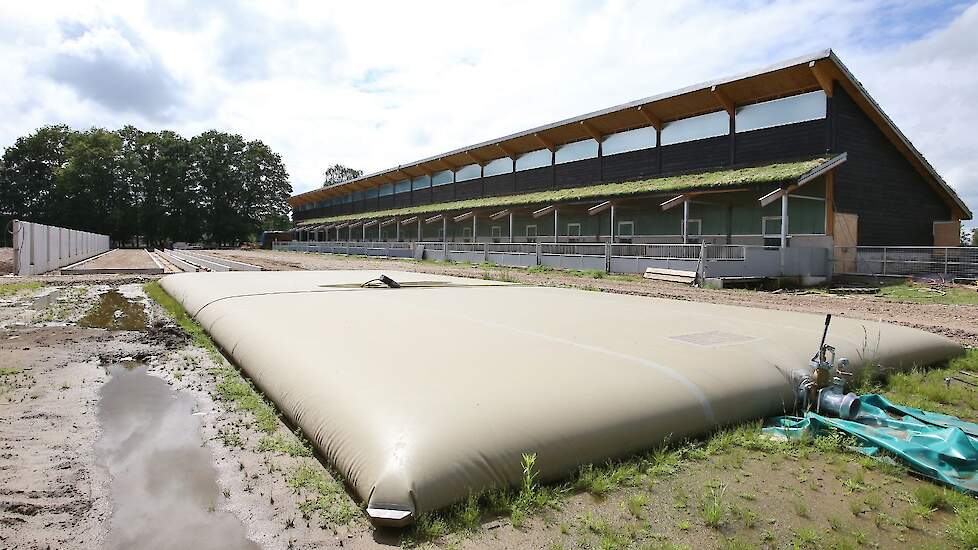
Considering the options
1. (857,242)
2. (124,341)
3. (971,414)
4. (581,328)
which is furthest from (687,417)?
(857,242)

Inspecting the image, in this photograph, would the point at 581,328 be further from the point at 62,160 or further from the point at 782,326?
the point at 62,160

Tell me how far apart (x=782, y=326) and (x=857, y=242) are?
16.5m

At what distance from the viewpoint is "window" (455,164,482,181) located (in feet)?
120

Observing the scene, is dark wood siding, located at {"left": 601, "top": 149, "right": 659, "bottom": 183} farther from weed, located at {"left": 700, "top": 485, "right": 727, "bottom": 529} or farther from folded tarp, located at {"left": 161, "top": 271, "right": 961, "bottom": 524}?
weed, located at {"left": 700, "top": 485, "right": 727, "bottom": 529}

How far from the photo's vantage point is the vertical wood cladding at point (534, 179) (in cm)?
3052

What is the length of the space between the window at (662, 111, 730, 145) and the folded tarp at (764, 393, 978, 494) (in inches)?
787

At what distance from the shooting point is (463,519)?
8.48 feet

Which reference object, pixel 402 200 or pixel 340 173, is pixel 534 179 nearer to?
pixel 402 200

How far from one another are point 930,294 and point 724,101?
10.3m

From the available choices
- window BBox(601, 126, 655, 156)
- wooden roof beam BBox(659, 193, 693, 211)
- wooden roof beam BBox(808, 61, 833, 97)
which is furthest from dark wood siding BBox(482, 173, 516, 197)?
wooden roof beam BBox(808, 61, 833, 97)

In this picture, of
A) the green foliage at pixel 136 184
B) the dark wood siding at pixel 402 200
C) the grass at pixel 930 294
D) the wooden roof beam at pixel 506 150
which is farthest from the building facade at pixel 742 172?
the green foliage at pixel 136 184

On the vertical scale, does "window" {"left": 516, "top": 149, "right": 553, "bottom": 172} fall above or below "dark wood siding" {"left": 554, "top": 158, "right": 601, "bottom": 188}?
above

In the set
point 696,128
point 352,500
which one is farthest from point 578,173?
point 352,500

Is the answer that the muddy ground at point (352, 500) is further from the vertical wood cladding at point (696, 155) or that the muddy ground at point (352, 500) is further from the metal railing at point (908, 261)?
the vertical wood cladding at point (696, 155)
